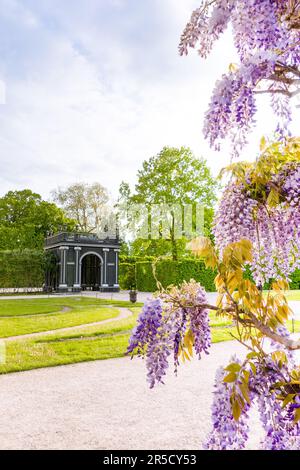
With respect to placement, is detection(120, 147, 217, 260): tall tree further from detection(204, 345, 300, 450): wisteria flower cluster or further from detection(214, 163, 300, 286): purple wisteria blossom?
detection(204, 345, 300, 450): wisteria flower cluster

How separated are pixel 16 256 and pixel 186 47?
29490 millimetres

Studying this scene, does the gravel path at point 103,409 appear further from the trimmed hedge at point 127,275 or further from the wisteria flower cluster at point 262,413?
the trimmed hedge at point 127,275

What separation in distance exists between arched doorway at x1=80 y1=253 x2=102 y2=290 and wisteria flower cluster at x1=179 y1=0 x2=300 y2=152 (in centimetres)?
2940

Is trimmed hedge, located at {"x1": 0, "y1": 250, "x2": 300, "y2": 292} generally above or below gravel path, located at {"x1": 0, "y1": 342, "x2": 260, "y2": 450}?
above

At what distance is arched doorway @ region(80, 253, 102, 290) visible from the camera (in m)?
31.0

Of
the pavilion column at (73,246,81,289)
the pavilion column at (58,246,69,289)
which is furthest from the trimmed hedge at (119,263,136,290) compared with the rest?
the pavilion column at (58,246,69,289)

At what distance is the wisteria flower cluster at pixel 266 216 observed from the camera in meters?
1.97

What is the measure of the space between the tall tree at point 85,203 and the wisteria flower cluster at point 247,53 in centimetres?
3509

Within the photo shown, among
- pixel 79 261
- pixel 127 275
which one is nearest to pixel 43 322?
pixel 79 261

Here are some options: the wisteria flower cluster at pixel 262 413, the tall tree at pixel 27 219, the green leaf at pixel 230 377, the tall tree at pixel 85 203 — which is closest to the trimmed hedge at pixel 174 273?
the tall tree at pixel 85 203

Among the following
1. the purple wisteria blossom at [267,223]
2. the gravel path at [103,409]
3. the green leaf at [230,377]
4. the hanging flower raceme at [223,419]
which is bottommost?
the gravel path at [103,409]

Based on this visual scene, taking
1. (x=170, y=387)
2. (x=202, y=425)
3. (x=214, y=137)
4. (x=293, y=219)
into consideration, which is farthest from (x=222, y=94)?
(x=170, y=387)

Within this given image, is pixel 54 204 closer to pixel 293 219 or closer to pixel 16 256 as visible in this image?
pixel 16 256

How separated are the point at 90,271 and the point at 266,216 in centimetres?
3028
